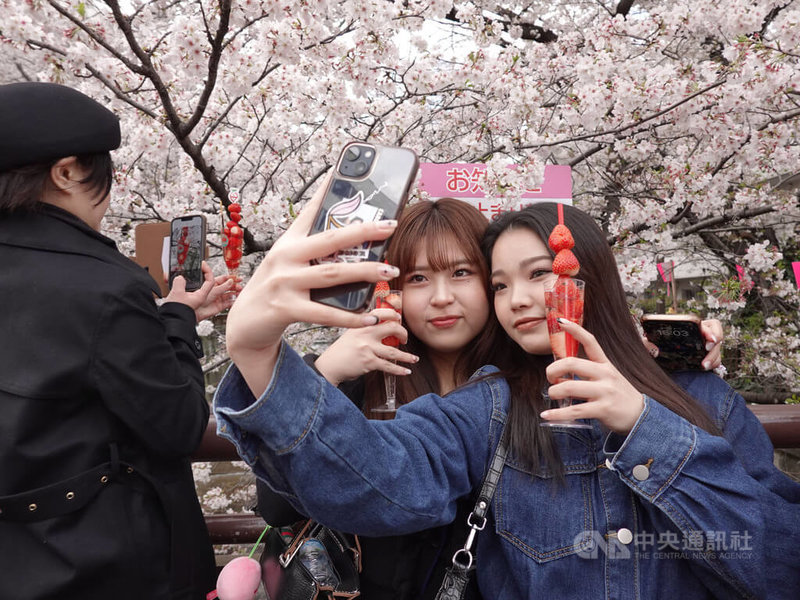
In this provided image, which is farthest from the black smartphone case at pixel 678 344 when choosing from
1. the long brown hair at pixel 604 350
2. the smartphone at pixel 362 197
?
the smartphone at pixel 362 197

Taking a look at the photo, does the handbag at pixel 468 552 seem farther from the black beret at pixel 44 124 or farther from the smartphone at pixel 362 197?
the black beret at pixel 44 124

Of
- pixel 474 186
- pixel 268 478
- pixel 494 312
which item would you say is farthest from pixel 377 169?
pixel 474 186

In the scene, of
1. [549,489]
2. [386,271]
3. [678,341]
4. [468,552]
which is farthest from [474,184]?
[386,271]

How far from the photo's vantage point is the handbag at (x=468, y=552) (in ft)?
4.67

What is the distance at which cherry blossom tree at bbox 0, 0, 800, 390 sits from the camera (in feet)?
11.5

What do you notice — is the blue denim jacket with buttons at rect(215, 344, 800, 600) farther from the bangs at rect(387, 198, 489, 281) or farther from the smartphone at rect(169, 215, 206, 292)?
the smartphone at rect(169, 215, 206, 292)

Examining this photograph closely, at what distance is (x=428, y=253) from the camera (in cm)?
196

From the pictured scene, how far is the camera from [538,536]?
56.1 inches

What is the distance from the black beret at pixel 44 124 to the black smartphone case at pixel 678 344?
2046 mm

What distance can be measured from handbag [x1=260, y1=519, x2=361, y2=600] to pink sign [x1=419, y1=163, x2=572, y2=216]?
2452 mm

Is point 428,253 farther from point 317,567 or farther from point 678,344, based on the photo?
point 317,567

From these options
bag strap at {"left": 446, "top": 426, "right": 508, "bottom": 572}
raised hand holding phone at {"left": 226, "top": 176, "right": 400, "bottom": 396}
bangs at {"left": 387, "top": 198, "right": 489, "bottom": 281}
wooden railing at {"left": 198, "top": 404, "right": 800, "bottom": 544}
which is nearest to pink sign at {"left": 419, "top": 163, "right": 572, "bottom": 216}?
bangs at {"left": 387, "top": 198, "right": 489, "bottom": 281}

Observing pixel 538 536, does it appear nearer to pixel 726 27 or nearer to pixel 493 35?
pixel 493 35

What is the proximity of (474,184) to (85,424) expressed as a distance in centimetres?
274
